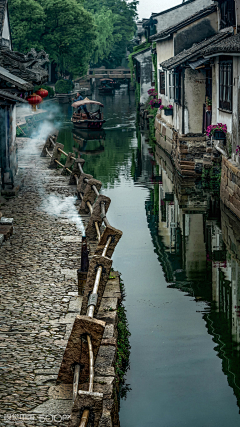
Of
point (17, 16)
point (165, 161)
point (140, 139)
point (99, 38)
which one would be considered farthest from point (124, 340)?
point (99, 38)

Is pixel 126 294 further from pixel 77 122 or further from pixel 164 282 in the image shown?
pixel 77 122

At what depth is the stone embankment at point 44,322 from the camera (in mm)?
6086

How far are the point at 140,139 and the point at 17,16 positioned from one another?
26.8 meters

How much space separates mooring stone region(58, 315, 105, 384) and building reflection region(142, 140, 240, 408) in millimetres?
2446

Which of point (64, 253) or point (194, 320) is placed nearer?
point (194, 320)

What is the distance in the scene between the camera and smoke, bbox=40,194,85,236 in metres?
14.7

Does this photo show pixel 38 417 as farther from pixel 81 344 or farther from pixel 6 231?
pixel 6 231

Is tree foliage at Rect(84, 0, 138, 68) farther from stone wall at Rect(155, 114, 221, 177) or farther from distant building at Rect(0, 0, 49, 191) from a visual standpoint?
distant building at Rect(0, 0, 49, 191)

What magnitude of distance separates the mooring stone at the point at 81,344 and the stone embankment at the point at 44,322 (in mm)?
186

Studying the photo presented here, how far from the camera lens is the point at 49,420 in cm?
589

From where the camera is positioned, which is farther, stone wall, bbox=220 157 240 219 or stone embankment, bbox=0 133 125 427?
stone wall, bbox=220 157 240 219

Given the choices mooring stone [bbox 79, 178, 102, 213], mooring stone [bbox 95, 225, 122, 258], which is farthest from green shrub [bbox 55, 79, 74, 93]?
mooring stone [bbox 95, 225, 122, 258]

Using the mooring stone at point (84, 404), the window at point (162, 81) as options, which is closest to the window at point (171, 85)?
the window at point (162, 81)

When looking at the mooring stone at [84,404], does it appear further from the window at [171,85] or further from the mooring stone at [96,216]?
the window at [171,85]
